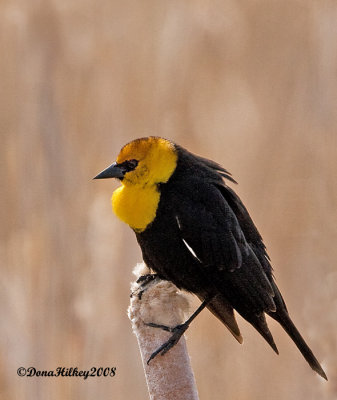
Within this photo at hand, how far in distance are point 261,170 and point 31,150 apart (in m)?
0.72

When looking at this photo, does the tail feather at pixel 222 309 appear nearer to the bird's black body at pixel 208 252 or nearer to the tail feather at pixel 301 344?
the bird's black body at pixel 208 252

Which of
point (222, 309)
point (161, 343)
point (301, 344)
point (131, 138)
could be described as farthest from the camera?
point (131, 138)

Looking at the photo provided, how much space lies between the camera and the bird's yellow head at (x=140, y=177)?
199cm

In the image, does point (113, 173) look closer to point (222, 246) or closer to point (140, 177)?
point (140, 177)

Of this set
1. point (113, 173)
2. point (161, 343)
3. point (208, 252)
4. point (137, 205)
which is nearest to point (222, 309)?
point (208, 252)

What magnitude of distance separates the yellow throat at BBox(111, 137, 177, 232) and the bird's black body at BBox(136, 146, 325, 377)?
0.02 metres

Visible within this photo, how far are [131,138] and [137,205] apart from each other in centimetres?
50

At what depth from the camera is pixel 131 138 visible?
244 cm

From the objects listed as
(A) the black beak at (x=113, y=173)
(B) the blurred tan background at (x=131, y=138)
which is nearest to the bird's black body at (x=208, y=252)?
(A) the black beak at (x=113, y=173)

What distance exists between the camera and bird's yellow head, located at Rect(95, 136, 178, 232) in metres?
1.99

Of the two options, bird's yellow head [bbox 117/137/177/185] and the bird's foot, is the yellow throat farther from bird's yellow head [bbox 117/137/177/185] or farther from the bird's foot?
the bird's foot

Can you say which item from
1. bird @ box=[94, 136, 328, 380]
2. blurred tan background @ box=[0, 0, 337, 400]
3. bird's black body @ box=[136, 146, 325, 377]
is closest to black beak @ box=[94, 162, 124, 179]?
bird @ box=[94, 136, 328, 380]

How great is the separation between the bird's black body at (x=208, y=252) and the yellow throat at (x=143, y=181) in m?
0.02

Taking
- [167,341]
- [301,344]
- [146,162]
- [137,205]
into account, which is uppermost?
[146,162]
